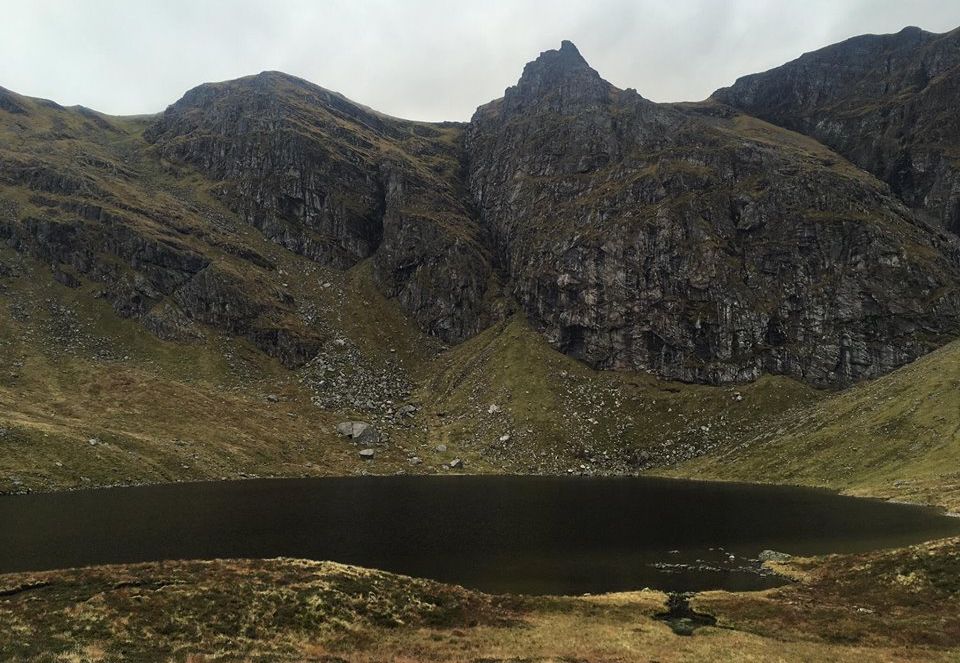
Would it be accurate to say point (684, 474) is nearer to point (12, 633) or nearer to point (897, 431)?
point (897, 431)

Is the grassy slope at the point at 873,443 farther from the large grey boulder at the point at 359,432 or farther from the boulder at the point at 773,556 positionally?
the large grey boulder at the point at 359,432

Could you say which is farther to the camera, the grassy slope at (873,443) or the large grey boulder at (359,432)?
the large grey boulder at (359,432)

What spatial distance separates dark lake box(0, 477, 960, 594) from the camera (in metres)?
53.2

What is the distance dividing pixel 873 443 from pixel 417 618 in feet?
407

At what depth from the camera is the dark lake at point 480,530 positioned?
175 ft

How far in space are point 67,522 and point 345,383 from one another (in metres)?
120

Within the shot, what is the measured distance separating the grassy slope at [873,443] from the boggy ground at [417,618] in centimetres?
6634

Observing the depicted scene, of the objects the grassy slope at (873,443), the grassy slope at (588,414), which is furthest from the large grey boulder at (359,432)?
the grassy slope at (873,443)

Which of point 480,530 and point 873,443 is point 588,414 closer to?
point 873,443

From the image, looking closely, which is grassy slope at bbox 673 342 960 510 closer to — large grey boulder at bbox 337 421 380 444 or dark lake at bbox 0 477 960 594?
dark lake at bbox 0 477 960 594

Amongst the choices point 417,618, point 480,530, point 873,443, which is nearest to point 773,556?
point 480,530

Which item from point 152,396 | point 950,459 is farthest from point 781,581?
point 152,396

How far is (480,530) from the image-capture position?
71.2 meters

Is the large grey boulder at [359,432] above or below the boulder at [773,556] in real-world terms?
below
